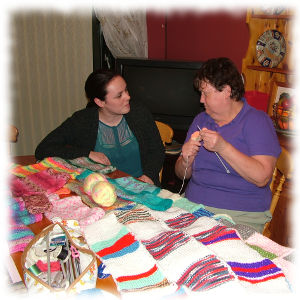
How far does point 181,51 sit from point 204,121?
2.03 metres

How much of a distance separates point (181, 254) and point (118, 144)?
1.28m

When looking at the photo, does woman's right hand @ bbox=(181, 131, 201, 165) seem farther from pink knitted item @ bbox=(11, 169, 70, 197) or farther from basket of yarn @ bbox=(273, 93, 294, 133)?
basket of yarn @ bbox=(273, 93, 294, 133)

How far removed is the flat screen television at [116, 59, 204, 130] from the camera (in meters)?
3.25

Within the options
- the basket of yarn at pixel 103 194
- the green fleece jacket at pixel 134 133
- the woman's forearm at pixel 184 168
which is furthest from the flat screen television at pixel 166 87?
the basket of yarn at pixel 103 194

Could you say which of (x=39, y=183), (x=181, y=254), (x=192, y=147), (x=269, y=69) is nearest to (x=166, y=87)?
(x=269, y=69)

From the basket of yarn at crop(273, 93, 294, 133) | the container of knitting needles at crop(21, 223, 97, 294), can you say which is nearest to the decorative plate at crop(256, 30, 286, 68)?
the basket of yarn at crop(273, 93, 294, 133)

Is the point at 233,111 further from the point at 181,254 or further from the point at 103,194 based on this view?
the point at 181,254

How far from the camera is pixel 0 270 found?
1072 millimetres

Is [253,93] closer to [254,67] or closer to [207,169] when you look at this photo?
[254,67]

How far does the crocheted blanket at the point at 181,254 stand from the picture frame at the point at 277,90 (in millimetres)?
1601

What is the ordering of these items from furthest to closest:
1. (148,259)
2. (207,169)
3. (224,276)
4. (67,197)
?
(207,169) < (67,197) < (148,259) < (224,276)

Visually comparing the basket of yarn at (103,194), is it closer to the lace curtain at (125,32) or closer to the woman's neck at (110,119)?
the woman's neck at (110,119)

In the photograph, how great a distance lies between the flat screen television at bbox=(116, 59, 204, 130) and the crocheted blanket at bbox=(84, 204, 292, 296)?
207 cm

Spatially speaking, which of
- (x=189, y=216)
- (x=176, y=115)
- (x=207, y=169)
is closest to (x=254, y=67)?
(x=176, y=115)
